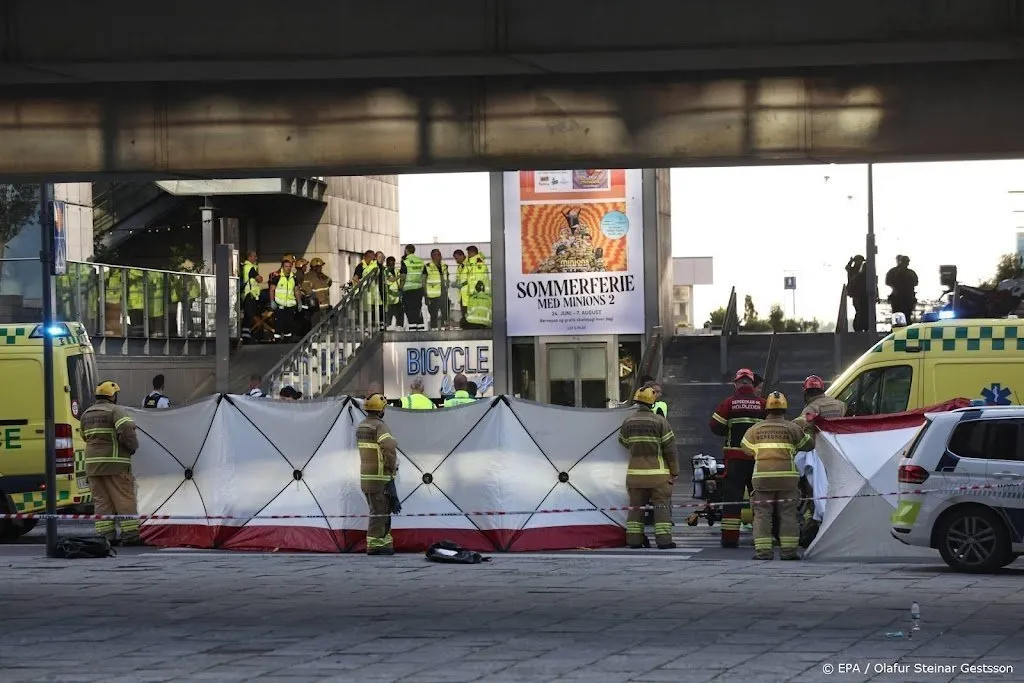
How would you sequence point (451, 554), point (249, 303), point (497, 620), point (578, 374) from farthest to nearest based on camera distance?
point (249, 303)
point (578, 374)
point (451, 554)
point (497, 620)

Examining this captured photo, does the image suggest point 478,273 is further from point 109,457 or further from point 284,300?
point 109,457

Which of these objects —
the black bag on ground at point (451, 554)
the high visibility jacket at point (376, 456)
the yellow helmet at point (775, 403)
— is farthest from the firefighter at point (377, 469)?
the yellow helmet at point (775, 403)

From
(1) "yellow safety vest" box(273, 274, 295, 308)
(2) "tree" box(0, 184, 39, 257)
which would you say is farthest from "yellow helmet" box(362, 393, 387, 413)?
(2) "tree" box(0, 184, 39, 257)

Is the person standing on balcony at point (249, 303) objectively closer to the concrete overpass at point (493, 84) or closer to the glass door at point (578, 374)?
the glass door at point (578, 374)

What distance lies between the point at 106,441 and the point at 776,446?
7.33 metres

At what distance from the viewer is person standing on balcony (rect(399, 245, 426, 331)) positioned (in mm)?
35156

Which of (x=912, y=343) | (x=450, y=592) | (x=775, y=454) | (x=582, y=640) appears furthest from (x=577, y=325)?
(x=582, y=640)

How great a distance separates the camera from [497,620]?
42.0ft

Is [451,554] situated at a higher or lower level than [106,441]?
lower

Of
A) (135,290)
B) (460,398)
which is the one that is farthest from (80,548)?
(135,290)

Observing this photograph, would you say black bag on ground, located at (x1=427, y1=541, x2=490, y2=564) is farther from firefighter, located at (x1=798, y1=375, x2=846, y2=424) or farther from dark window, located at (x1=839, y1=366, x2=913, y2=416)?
dark window, located at (x1=839, y1=366, x2=913, y2=416)

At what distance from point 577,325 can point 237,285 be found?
7815 mm

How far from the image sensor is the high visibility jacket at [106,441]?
1881 centimetres

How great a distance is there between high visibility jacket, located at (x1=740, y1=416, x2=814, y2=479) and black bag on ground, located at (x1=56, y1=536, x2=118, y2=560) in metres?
6.77
